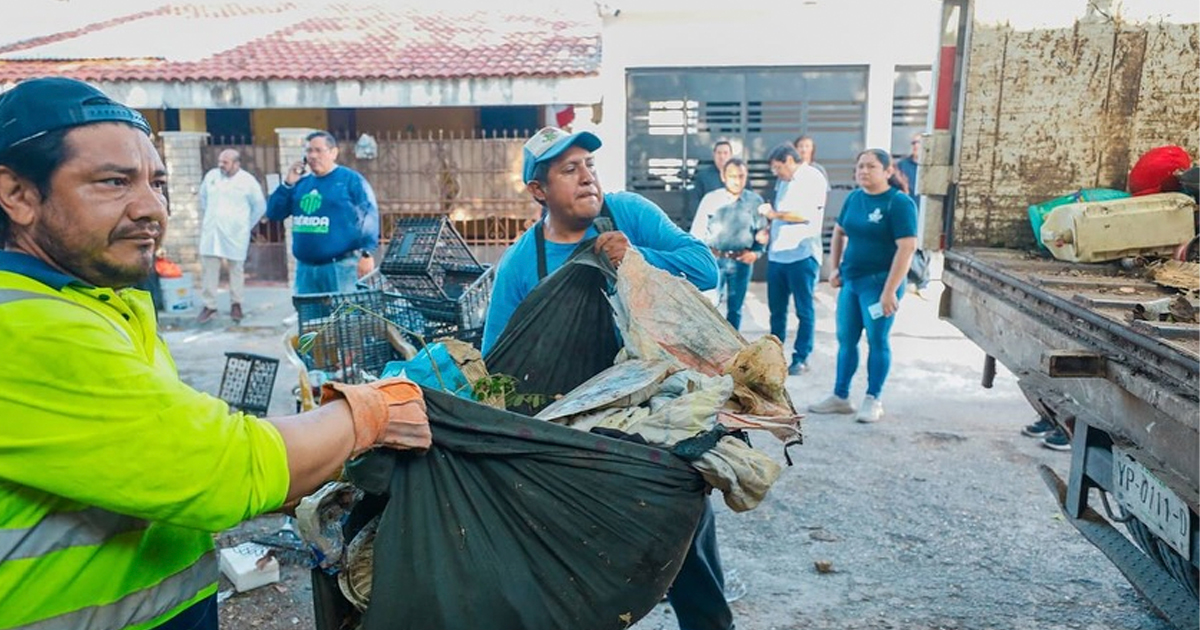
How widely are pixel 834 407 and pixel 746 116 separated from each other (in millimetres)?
6516

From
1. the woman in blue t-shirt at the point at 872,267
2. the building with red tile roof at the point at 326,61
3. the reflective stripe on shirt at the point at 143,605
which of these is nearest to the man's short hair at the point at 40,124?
the reflective stripe on shirt at the point at 143,605

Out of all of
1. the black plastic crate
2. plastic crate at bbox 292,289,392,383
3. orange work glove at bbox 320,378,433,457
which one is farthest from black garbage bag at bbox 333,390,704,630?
plastic crate at bbox 292,289,392,383

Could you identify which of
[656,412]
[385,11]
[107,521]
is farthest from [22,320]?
[385,11]

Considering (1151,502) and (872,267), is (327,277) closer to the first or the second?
(872,267)

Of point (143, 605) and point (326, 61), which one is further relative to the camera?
point (326, 61)

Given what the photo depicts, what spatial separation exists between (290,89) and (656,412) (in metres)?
11.1

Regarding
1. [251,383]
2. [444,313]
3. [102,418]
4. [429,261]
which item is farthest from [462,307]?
[102,418]

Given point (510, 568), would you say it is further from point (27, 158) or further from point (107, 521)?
point (27, 158)

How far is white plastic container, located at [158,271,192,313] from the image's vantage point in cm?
925

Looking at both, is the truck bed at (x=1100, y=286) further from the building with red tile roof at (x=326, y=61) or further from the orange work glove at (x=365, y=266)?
the building with red tile roof at (x=326, y=61)

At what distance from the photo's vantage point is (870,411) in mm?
5672

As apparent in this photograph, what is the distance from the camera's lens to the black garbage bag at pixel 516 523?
1.45 metres

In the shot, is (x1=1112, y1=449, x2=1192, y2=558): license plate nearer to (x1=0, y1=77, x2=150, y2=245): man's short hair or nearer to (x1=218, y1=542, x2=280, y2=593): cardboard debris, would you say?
(x1=0, y1=77, x2=150, y2=245): man's short hair

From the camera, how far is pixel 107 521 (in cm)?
132
